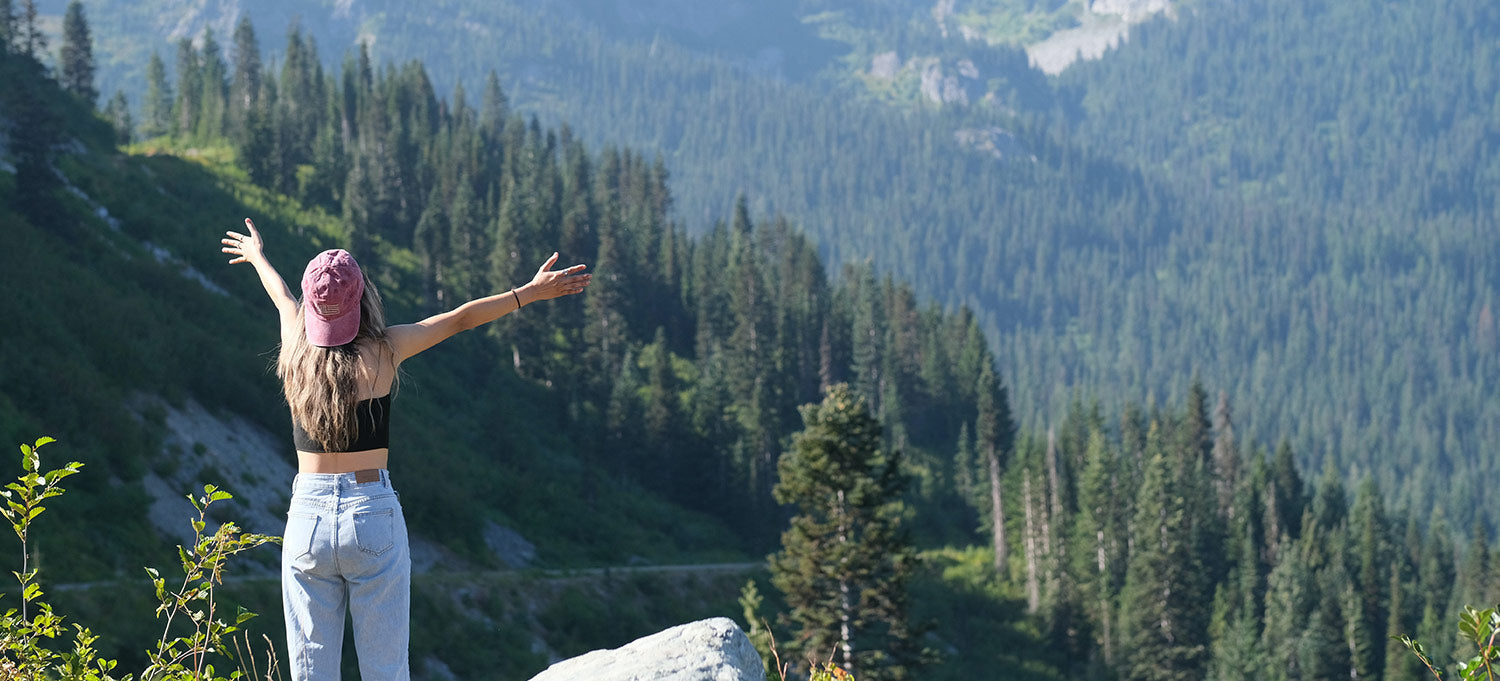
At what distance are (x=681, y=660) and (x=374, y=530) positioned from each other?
2.22m

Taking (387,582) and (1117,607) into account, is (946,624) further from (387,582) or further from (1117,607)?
(387,582)

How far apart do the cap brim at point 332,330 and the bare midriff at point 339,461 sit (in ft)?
1.67

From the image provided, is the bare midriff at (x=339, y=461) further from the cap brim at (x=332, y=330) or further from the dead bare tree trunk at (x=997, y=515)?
the dead bare tree trunk at (x=997, y=515)

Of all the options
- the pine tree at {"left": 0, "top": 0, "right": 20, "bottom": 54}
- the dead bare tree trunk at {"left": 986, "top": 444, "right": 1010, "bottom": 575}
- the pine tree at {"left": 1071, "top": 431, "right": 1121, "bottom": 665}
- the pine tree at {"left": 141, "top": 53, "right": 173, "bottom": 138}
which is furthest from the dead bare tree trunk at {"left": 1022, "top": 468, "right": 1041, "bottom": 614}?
the pine tree at {"left": 141, "top": 53, "right": 173, "bottom": 138}

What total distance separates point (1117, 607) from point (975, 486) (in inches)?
825

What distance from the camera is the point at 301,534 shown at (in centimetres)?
584

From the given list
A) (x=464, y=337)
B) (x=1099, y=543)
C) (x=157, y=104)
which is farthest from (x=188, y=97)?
(x=1099, y=543)

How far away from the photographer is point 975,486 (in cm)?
9788

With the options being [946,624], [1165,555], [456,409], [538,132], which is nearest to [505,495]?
[456,409]

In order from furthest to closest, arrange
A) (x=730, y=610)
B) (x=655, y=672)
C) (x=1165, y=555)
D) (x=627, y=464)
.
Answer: (x=627, y=464) → (x=1165, y=555) → (x=730, y=610) → (x=655, y=672)

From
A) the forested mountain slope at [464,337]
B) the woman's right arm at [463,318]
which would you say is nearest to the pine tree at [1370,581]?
the forested mountain slope at [464,337]

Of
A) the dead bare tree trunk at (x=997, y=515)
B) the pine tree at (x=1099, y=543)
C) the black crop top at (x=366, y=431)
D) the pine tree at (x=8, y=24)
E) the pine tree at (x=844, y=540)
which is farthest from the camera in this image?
the dead bare tree trunk at (x=997, y=515)

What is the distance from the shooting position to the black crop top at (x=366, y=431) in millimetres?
5953

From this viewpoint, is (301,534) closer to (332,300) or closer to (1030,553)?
(332,300)
